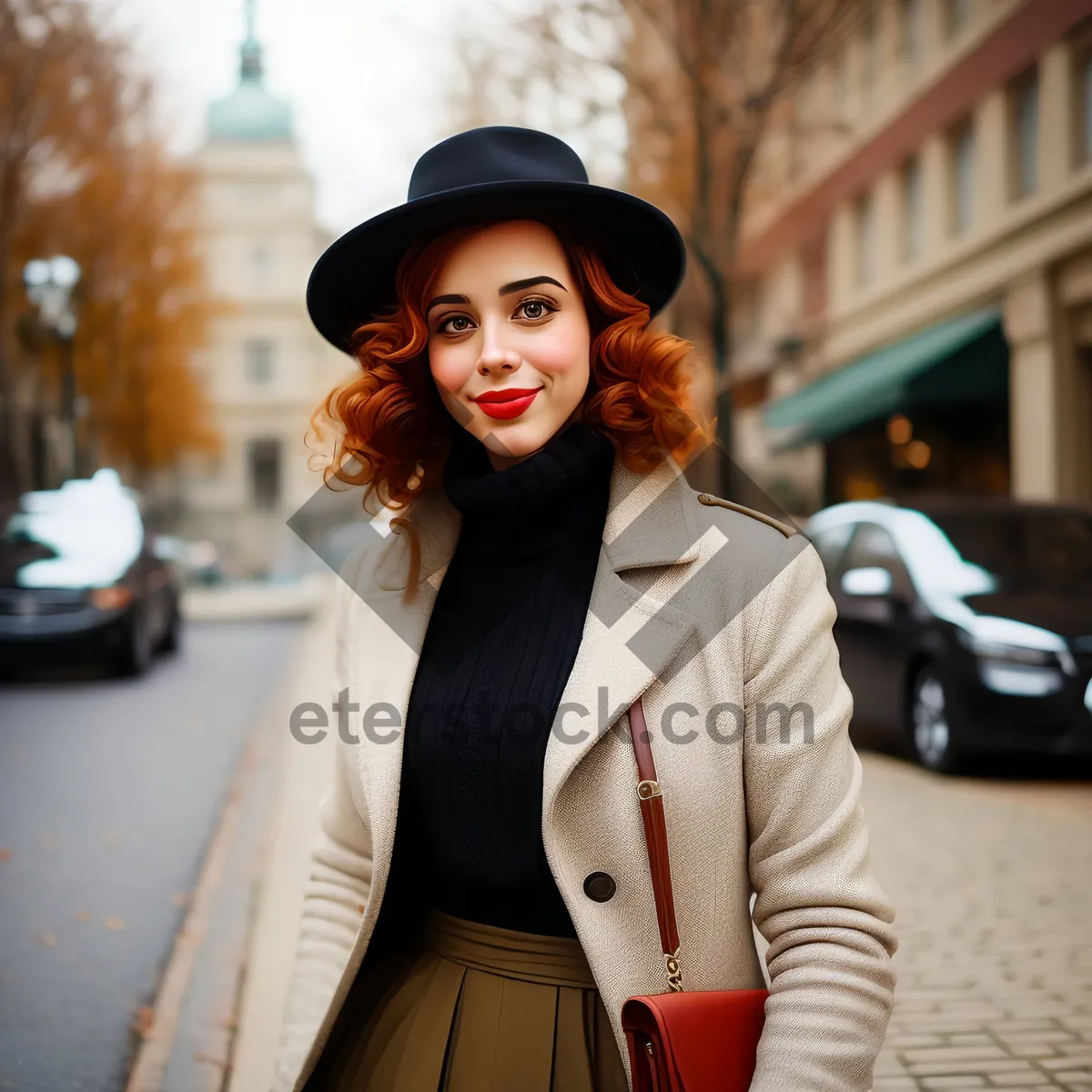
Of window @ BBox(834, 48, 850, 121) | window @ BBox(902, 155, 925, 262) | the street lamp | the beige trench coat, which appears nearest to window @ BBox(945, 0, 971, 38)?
window @ BBox(902, 155, 925, 262)

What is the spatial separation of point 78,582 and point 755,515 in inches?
482

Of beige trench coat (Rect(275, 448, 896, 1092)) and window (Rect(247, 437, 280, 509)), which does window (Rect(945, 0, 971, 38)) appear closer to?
beige trench coat (Rect(275, 448, 896, 1092))

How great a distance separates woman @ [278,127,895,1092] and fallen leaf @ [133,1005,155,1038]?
2.72m

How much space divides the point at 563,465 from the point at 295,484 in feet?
205

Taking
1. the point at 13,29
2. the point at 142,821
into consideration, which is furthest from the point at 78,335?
the point at 142,821

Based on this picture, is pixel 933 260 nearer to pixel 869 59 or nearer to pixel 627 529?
pixel 869 59

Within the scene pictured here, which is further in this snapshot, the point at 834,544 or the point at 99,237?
the point at 99,237

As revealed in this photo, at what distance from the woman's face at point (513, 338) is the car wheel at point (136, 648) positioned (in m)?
12.1

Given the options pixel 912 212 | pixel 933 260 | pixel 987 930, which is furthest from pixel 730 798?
pixel 912 212

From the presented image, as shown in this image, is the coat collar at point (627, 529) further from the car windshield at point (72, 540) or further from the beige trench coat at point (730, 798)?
the car windshield at point (72, 540)

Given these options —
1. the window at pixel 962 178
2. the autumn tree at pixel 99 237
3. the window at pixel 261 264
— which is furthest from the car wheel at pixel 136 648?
the window at pixel 261 264

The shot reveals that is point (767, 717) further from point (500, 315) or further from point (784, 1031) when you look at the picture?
point (500, 315)

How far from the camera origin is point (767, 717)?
1791 mm

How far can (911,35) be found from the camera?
18.9 meters
